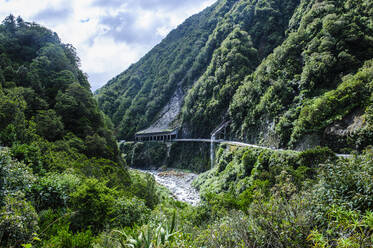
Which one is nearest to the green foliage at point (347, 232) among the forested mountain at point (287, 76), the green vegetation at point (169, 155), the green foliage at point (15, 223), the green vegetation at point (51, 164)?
the green vegetation at point (51, 164)

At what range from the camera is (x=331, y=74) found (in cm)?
2105

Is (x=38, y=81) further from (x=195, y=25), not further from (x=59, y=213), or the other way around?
(x=195, y=25)

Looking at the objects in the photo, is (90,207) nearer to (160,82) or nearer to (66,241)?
(66,241)

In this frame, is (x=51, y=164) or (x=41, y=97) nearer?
(x=51, y=164)

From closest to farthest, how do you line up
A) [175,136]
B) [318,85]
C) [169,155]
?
[318,85], [169,155], [175,136]

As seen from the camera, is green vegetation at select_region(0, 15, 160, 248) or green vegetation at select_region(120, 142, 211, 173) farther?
green vegetation at select_region(120, 142, 211, 173)

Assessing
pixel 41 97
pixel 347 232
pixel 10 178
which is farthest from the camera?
pixel 41 97

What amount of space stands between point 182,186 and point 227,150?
9402 mm

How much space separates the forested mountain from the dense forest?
0.17 m

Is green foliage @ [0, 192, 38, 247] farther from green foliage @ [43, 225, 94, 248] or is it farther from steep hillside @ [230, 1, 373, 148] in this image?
steep hillside @ [230, 1, 373, 148]

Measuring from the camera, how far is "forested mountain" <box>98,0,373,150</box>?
17.4 meters

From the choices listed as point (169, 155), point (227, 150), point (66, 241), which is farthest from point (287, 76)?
point (169, 155)

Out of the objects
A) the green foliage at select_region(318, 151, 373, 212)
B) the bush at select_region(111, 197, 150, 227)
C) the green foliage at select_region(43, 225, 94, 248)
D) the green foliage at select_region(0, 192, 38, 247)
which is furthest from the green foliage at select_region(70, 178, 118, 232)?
the green foliage at select_region(318, 151, 373, 212)

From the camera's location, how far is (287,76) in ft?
83.9
